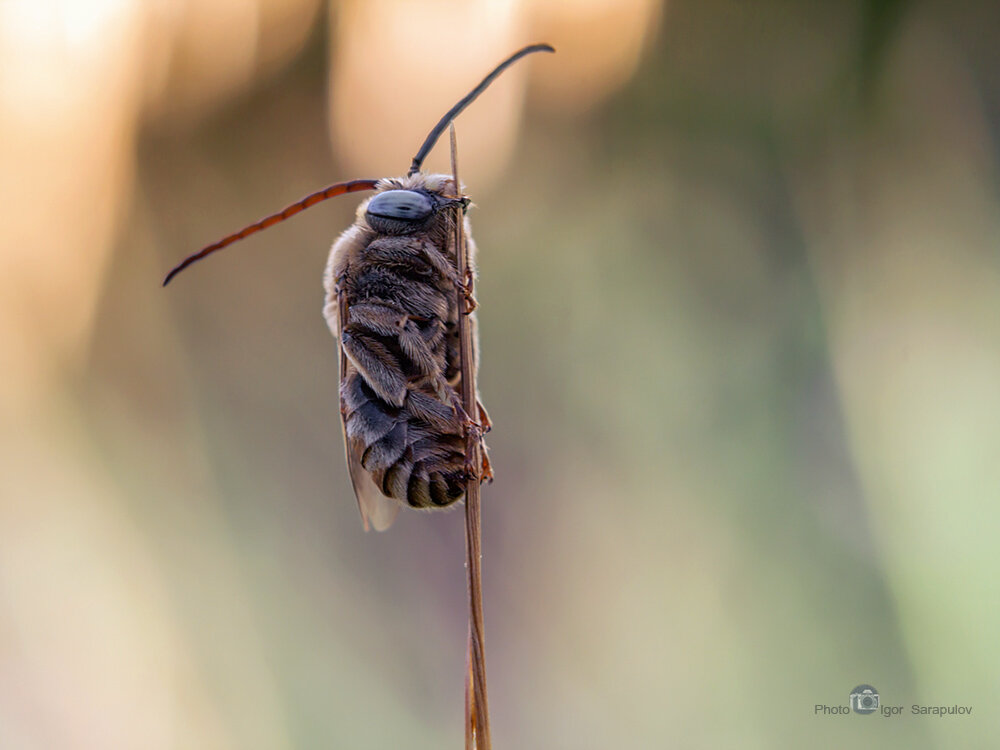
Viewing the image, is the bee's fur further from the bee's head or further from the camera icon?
the camera icon

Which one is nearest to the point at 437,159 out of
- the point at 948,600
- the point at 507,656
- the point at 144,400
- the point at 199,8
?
the point at 199,8

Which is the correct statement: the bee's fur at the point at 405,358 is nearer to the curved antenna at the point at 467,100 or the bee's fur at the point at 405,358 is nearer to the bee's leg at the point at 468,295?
the bee's leg at the point at 468,295

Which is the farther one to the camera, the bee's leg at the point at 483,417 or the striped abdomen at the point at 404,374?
the bee's leg at the point at 483,417

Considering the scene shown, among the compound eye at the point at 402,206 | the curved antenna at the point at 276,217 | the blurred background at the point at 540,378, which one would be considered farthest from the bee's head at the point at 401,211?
the blurred background at the point at 540,378

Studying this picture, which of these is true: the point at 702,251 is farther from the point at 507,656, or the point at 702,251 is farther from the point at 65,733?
the point at 65,733

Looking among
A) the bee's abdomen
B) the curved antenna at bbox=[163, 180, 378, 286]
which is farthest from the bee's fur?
the curved antenna at bbox=[163, 180, 378, 286]

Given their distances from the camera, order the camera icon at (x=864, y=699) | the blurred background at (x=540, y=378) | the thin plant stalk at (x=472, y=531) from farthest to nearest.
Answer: the blurred background at (x=540, y=378) → the camera icon at (x=864, y=699) → the thin plant stalk at (x=472, y=531)

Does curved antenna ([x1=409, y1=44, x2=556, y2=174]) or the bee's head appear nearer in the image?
curved antenna ([x1=409, y1=44, x2=556, y2=174])

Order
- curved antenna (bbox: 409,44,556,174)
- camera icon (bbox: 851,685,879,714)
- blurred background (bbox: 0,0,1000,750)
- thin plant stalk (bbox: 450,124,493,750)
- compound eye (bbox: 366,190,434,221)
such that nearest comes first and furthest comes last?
thin plant stalk (bbox: 450,124,493,750) < curved antenna (bbox: 409,44,556,174) < compound eye (bbox: 366,190,434,221) < camera icon (bbox: 851,685,879,714) < blurred background (bbox: 0,0,1000,750)
